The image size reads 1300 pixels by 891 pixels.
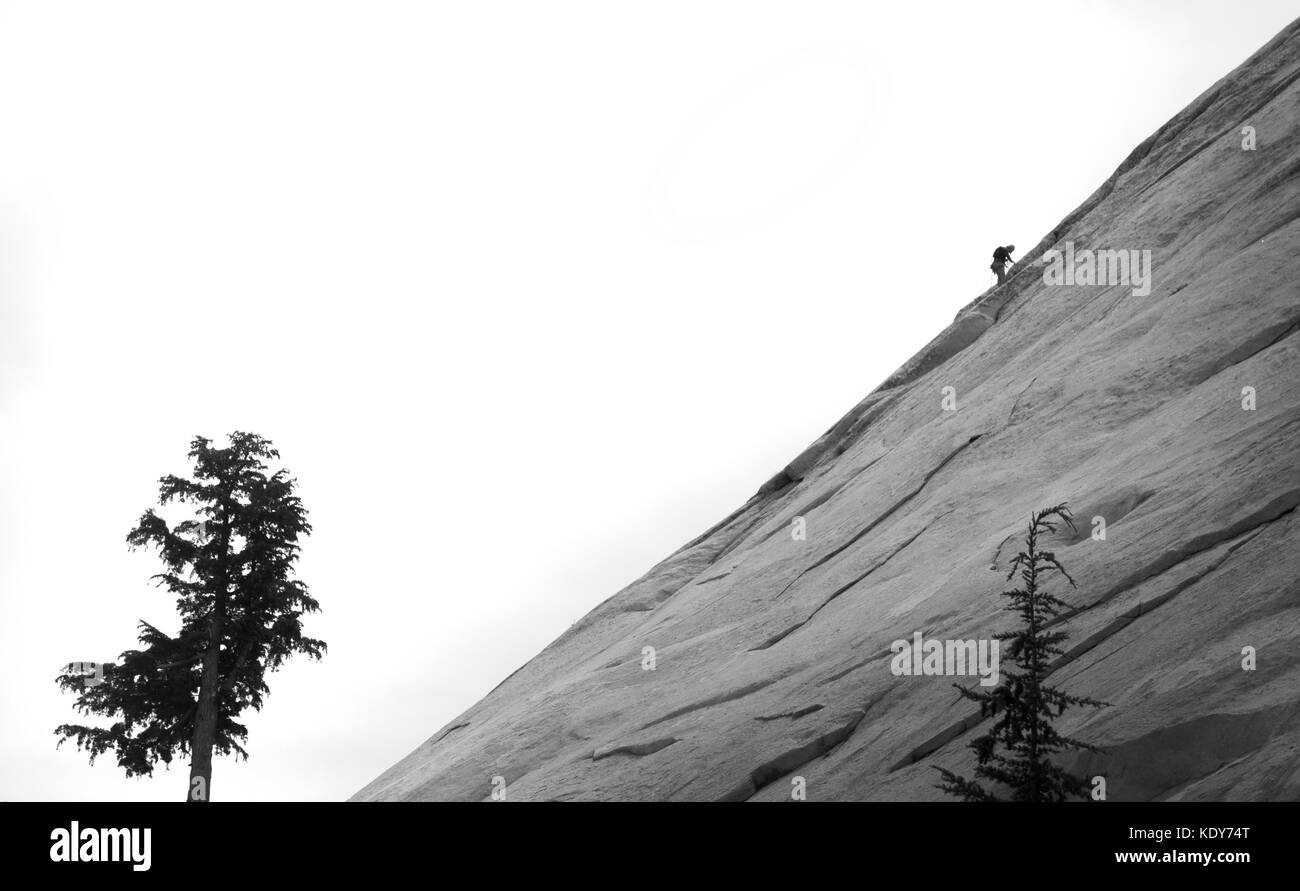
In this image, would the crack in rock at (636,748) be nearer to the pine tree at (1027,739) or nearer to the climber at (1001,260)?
the pine tree at (1027,739)

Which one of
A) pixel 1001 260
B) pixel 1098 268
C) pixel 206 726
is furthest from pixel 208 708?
pixel 1001 260

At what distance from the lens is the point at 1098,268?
95.4 feet

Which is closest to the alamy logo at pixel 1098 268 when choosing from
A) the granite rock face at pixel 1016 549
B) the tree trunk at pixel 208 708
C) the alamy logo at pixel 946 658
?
the granite rock face at pixel 1016 549

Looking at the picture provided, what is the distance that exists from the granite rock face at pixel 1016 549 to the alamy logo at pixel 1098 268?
0.28 metres

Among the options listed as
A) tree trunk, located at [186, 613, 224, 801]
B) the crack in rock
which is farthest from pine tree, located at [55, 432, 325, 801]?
the crack in rock

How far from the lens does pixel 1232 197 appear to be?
26.2 metres

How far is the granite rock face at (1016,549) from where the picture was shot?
16.0m

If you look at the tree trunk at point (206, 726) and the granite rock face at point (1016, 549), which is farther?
the tree trunk at point (206, 726)

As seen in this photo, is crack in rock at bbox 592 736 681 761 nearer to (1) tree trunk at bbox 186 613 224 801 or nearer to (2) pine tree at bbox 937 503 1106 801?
(2) pine tree at bbox 937 503 1106 801

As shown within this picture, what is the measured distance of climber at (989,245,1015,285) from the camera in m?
36.5

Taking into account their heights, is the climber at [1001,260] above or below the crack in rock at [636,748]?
above

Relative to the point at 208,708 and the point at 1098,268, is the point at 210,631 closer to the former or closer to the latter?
the point at 208,708
